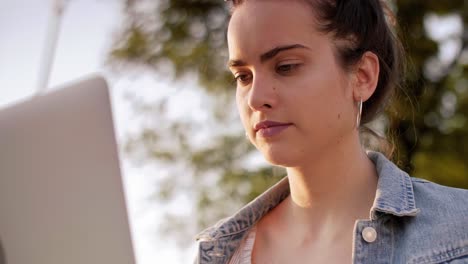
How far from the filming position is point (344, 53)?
5.82 ft

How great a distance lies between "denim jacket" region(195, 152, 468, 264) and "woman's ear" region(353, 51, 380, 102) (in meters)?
0.19

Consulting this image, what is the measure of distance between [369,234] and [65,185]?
0.83 metres

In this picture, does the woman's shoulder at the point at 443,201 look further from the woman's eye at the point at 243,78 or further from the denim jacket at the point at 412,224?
the woman's eye at the point at 243,78

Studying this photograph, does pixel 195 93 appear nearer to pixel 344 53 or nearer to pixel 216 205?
pixel 216 205

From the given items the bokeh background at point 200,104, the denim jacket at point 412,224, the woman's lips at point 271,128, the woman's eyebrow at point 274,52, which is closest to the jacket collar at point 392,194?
the denim jacket at point 412,224

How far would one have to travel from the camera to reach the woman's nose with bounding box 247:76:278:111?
166cm

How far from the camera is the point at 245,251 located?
6.24ft

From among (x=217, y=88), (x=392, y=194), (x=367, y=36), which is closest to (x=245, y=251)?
(x=392, y=194)

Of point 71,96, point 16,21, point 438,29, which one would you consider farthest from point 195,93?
point 71,96

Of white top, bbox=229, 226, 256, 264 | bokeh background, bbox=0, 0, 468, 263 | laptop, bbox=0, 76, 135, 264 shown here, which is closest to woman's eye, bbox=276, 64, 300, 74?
white top, bbox=229, 226, 256, 264

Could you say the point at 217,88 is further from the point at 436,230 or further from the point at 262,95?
the point at 436,230

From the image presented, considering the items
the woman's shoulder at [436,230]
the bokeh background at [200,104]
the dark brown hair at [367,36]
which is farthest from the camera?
the bokeh background at [200,104]

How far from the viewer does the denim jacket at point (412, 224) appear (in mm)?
1578

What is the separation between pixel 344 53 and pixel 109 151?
88cm
